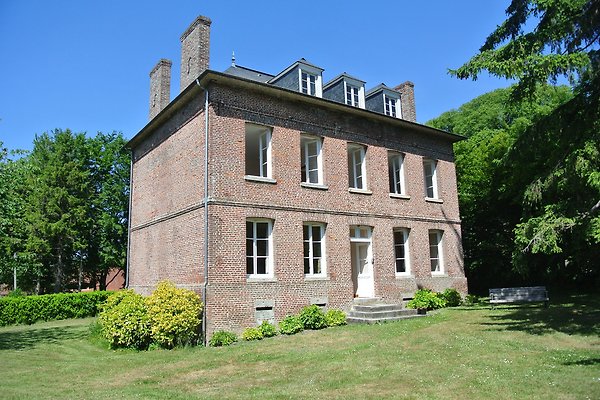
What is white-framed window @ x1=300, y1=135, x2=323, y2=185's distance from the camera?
627 inches

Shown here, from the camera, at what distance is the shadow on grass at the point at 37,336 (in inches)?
517

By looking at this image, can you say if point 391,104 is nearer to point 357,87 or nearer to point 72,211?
point 357,87

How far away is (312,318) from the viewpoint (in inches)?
535

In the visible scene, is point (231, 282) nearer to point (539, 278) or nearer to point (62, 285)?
point (539, 278)

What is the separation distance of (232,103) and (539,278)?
58.1ft

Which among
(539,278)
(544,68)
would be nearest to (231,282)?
(544,68)

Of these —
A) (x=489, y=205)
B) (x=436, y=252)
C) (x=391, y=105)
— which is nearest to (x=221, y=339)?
(x=436, y=252)

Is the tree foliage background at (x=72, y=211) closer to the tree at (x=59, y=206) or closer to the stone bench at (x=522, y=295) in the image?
the tree at (x=59, y=206)

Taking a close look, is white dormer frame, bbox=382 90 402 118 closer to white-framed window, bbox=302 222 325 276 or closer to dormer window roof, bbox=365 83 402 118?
dormer window roof, bbox=365 83 402 118

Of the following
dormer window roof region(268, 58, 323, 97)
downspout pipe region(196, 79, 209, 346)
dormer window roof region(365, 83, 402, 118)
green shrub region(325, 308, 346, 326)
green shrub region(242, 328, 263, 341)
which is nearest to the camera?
downspout pipe region(196, 79, 209, 346)

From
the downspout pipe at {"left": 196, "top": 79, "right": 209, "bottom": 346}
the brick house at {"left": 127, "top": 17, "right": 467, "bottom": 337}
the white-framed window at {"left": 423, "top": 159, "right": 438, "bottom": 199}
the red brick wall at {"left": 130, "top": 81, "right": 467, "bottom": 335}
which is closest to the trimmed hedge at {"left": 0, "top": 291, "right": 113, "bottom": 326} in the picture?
the brick house at {"left": 127, "top": 17, "right": 467, "bottom": 337}

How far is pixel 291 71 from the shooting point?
54.3 feet

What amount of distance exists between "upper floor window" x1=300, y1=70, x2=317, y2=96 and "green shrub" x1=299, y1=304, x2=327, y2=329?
7612 mm

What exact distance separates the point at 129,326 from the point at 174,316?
3.88 feet
